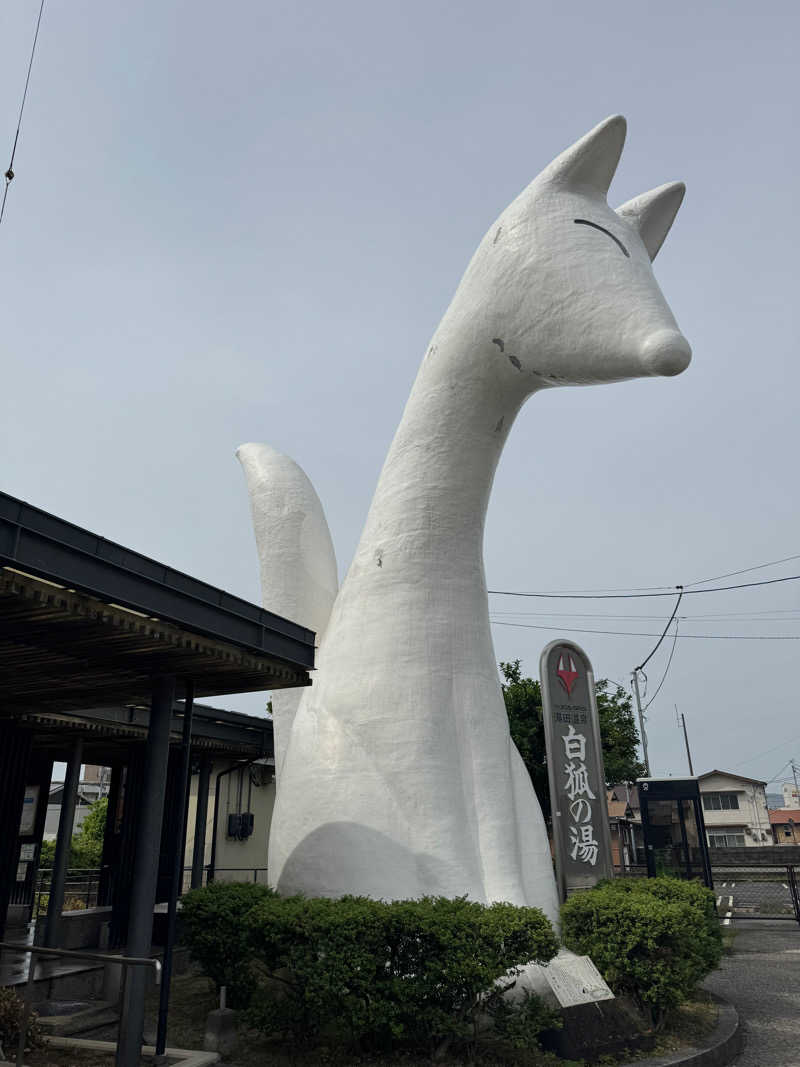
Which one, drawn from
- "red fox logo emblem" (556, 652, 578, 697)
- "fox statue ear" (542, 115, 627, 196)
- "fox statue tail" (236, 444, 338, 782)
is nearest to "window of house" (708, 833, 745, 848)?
"red fox logo emblem" (556, 652, 578, 697)

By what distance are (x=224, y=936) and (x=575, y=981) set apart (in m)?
3.30

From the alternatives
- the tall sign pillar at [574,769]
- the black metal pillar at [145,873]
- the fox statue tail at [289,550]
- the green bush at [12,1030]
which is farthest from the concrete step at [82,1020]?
the tall sign pillar at [574,769]

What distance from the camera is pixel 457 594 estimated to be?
934cm

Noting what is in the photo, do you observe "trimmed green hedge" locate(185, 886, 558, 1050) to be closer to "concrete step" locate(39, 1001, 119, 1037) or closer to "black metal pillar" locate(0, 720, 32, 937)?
"concrete step" locate(39, 1001, 119, 1037)

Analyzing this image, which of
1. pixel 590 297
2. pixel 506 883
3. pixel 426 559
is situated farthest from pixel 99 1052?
pixel 590 297

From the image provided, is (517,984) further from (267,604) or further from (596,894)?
(267,604)

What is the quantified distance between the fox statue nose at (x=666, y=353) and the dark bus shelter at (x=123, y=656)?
4392 millimetres

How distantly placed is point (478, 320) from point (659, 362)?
2.46 m

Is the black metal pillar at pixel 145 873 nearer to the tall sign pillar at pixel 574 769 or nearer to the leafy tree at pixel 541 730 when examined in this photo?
the tall sign pillar at pixel 574 769

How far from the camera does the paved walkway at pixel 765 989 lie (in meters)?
7.67

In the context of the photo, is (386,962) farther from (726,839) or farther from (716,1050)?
(726,839)

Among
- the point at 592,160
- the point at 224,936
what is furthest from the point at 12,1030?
the point at 592,160

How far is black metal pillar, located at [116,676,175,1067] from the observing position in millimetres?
5883

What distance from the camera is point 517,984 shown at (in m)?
7.09
